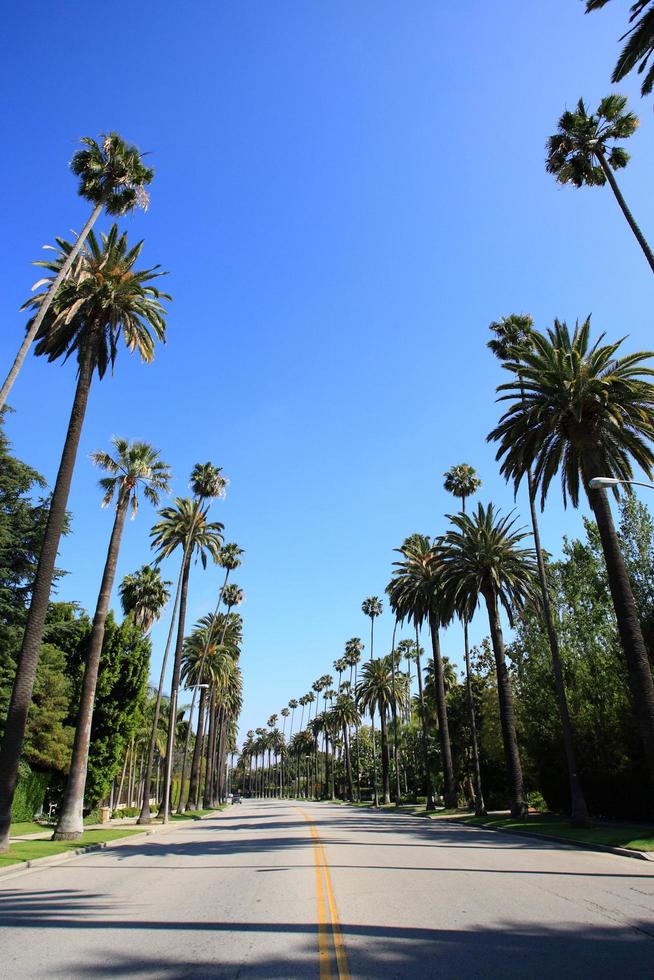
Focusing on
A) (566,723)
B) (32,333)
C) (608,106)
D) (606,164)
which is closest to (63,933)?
(32,333)

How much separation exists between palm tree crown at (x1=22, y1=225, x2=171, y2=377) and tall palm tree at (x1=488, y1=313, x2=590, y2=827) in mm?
15118

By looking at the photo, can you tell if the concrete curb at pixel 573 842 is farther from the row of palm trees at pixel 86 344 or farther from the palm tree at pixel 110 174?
the palm tree at pixel 110 174

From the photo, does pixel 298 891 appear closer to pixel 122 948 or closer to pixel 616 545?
pixel 122 948

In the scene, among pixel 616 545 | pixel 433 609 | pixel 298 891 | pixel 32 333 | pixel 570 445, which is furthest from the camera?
pixel 433 609

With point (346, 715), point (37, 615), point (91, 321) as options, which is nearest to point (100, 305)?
point (91, 321)

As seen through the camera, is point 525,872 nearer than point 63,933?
No

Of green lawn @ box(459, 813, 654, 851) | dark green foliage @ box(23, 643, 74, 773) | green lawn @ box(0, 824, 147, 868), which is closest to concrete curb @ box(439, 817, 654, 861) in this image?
green lawn @ box(459, 813, 654, 851)

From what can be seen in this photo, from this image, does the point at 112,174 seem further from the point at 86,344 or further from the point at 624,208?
the point at 624,208

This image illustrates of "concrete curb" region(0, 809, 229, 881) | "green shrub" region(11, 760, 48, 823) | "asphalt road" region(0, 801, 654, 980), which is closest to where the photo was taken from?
"asphalt road" region(0, 801, 654, 980)

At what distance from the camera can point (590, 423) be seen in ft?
76.9

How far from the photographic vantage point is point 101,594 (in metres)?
26.8

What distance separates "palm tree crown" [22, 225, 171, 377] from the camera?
22.8 m

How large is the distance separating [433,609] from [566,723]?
18532 millimetres

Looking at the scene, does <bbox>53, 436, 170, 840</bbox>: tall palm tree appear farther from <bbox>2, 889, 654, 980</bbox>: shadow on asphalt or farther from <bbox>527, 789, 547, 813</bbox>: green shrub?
<bbox>527, 789, 547, 813</bbox>: green shrub
